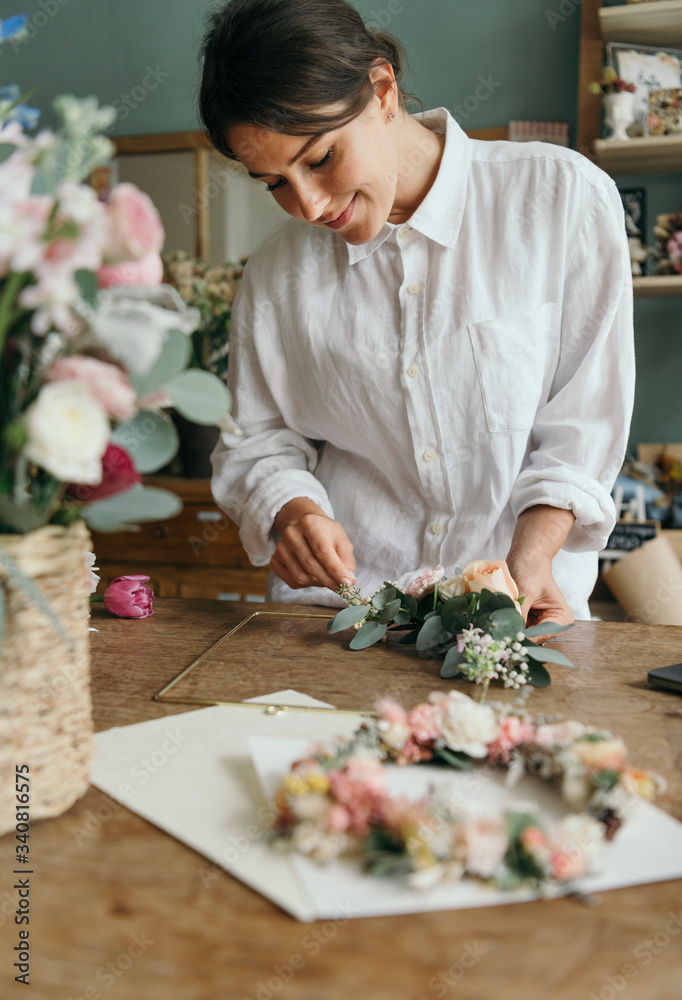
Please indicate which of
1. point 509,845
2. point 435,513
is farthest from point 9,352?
point 435,513

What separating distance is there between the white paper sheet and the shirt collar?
31.0 inches

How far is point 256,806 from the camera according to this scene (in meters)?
0.57

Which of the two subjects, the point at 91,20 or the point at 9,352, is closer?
the point at 9,352

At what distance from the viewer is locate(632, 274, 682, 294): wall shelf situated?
2422 millimetres

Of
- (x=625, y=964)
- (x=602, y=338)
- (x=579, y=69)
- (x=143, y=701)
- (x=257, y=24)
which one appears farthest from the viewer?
(x=579, y=69)

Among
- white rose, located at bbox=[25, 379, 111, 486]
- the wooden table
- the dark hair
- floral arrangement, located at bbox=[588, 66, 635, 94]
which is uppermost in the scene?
floral arrangement, located at bbox=[588, 66, 635, 94]

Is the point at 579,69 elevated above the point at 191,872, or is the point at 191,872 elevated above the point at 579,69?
the point at 579,69

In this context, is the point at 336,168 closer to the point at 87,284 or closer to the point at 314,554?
the point at 314,554

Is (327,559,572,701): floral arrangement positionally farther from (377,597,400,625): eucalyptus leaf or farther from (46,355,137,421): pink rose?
(46,355,137,421): pink rose

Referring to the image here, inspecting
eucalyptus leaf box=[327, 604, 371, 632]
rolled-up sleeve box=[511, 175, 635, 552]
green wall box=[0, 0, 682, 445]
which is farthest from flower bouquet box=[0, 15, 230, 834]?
green wall box=[0, 0, 682, 445]

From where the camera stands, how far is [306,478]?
1.35 metres

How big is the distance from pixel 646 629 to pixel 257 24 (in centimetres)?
92

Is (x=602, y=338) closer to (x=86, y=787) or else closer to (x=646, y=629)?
(x=646, y=629)

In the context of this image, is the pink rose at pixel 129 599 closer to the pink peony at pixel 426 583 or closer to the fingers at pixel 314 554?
the fingers at pixel 314 554
